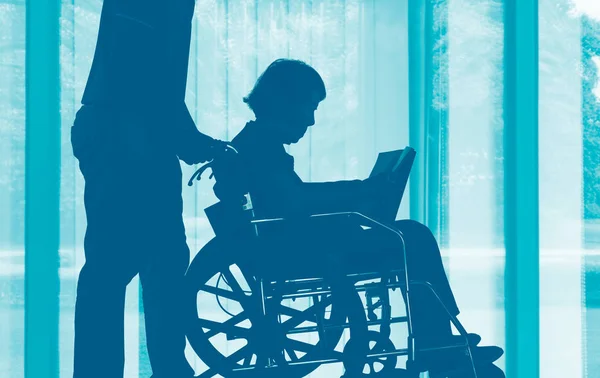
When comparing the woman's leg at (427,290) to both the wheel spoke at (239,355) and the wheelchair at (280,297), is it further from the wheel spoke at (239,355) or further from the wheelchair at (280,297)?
the wheel spoke at (239,355)

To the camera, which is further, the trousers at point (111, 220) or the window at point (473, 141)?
the window at point (473, 141)

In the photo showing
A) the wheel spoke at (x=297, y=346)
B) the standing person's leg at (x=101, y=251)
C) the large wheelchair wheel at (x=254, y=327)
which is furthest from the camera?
the wheel spoke at (x=297, y=346)

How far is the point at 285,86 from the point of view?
194cm

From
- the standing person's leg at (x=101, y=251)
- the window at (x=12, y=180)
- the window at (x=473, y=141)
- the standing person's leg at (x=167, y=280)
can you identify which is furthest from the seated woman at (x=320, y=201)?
the window at (x=12, y=180)

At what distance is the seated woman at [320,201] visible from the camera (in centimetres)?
165

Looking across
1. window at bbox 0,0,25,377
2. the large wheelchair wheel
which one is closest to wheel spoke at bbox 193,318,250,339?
the large wheelchair wheel

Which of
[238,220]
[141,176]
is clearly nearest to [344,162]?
[238,220]

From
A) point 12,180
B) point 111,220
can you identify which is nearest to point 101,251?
point 111,220

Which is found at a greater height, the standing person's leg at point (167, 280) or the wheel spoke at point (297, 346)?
the standing person's leg at point (167, 280)

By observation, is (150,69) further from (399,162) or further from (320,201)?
(399,162)

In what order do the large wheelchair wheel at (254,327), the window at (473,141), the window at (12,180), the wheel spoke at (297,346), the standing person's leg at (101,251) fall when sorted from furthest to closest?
the window at (473,141), the window at (12,180), the wheel spoke at (297,346), the large wheelchair wheel at (254,327), the standing person's leg at (101,251)

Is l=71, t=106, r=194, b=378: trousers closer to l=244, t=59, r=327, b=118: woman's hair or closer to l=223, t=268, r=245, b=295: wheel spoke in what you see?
l=223, t=268, r=245, b=295: wheel spoke

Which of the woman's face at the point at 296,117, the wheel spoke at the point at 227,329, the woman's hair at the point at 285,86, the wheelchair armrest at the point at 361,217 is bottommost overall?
the wheel spoke at the point at 227,329

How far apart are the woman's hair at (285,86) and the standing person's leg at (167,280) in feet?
1.18
